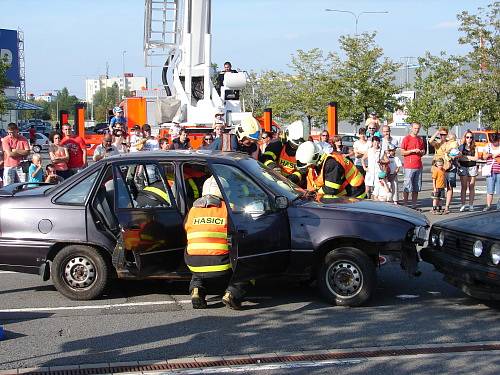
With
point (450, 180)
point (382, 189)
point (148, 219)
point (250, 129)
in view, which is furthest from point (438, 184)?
point (148, 219)

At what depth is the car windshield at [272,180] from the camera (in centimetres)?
761

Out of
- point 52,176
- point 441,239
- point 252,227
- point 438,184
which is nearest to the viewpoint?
point 252,227

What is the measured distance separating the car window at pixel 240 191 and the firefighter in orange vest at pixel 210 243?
145 millimetres

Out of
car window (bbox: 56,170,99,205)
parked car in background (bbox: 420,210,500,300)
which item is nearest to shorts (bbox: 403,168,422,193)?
parked car in background (bbox: 420,210,500,300)

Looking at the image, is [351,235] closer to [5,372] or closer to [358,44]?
[5,372]

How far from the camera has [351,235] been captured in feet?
23.8

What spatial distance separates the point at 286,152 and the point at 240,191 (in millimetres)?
3230

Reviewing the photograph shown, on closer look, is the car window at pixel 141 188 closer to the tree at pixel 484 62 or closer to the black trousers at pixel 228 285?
the black trousers at pixel 228 285

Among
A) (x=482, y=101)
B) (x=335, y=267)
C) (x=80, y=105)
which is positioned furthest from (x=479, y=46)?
(x=335, y=267)

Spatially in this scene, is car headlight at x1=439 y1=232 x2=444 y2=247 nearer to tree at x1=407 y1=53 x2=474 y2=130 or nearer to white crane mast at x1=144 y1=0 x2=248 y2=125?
white crane mast at x1=144 y1=0 x2=248 y2=125

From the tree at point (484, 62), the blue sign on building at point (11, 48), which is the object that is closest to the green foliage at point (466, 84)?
the tree at point (484, 62)

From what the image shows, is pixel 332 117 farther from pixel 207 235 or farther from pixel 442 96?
pixel 442 96

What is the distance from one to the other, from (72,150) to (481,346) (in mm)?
9423

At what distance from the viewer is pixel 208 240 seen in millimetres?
7172
